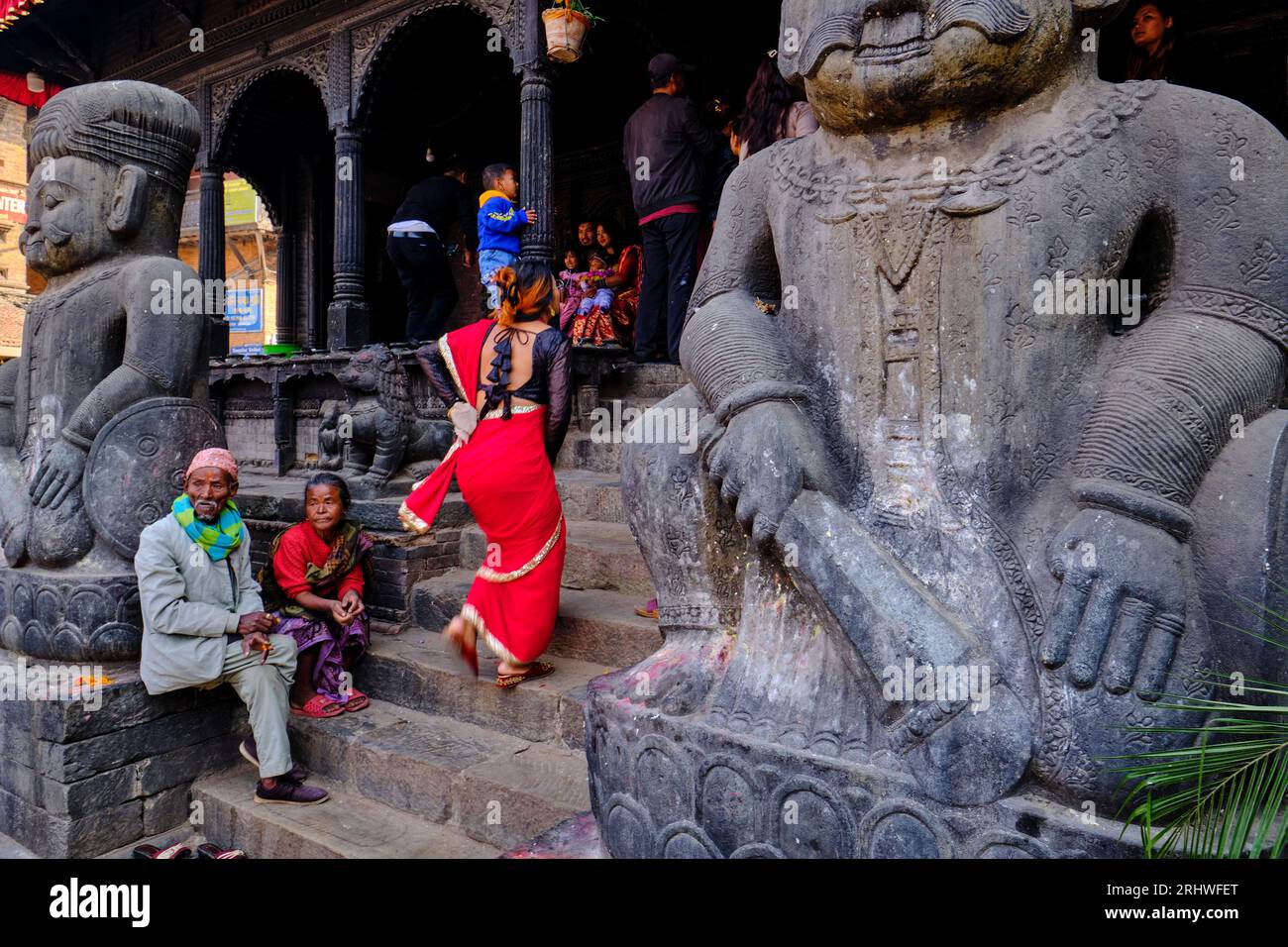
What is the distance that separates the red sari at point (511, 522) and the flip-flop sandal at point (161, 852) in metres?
1.31

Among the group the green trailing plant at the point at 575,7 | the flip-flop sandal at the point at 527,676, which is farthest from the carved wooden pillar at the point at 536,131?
the flip-flop sandal at the point at 527,676

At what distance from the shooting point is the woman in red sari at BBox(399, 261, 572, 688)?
340 centimetres

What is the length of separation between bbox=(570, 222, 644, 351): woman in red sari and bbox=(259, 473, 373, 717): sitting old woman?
4.48 m

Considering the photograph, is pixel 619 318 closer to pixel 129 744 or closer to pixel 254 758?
pixel 254 758

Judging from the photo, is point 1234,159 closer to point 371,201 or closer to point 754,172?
point 754,172

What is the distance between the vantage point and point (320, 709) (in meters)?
3.57

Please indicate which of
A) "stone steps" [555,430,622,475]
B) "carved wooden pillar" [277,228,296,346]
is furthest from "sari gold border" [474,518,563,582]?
"carved wooden pillar" [277,228,296,346]

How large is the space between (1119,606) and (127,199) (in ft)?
12.4

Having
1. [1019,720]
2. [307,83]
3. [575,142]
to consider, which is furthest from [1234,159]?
[307,83]

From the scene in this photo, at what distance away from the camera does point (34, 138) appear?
3.50m

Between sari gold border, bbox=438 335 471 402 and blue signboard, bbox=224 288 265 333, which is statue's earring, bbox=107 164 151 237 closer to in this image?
sari gold border, bbox=438 335 471 402

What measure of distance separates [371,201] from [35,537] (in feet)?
30.4

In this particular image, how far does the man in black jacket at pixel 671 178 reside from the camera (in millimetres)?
5938

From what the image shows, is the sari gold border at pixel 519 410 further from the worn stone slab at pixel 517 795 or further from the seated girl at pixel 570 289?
the seated girl at pixel 570 289
